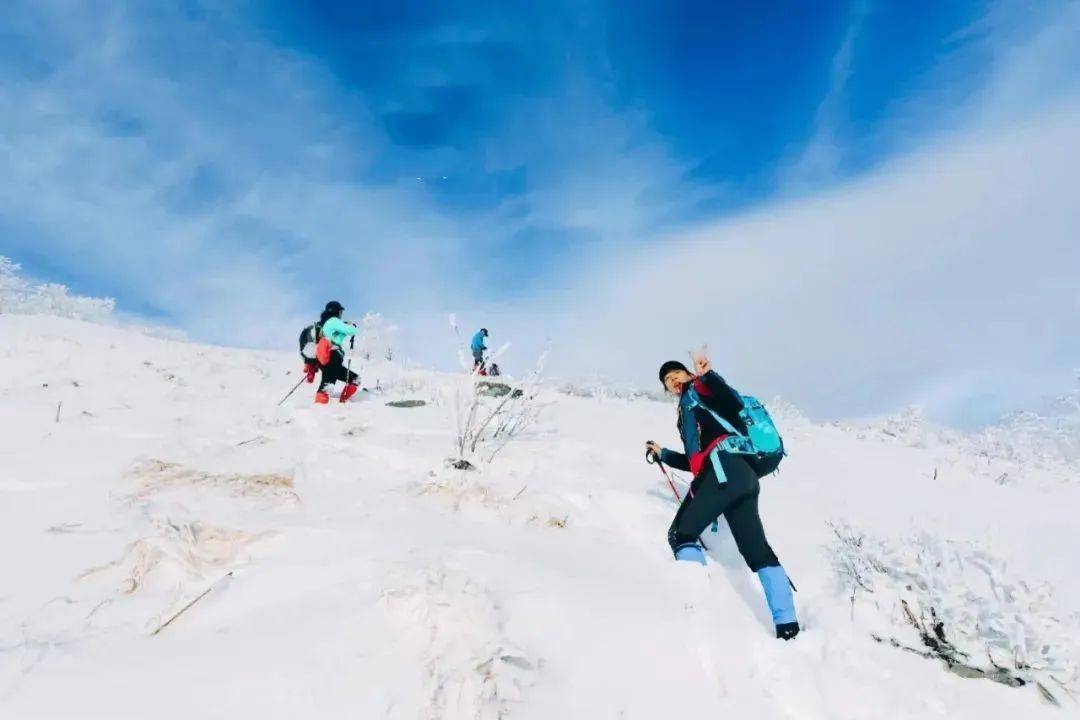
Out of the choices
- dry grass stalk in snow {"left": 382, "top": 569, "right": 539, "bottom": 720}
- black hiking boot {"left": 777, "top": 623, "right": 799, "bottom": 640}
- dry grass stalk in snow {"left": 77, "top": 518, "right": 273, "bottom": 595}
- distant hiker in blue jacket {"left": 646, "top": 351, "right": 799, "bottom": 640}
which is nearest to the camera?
dry grass stalk in snow {"left": 382, "top": 569, "right": 539, "bottom": 720}

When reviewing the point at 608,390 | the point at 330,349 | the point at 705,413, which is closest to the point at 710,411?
the point at 705,413

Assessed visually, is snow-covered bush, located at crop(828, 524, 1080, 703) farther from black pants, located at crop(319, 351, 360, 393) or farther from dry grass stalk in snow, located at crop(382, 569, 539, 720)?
black pants, located at crop(319, 351, 360, 393)

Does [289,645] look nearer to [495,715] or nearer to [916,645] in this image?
[495,715]

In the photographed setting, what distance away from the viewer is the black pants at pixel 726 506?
12.4 ft

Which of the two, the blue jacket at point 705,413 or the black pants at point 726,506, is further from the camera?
the blue jacket at point 705,413

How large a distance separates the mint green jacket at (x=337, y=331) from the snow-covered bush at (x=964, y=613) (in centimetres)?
775

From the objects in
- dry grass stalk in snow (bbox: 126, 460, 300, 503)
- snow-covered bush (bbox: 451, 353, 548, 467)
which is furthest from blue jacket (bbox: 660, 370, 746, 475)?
dry grass stalk in snow (bbox: 126, 460, 300, 503)

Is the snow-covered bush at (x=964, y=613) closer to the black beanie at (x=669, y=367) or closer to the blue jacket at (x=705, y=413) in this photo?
the blue jacket at (x=705, y=413)

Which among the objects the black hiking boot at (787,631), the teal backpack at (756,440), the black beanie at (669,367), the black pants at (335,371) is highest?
the black pants at (335,371)

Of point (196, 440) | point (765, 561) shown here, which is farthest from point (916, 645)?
point (196, 440)

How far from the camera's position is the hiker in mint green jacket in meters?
9.05

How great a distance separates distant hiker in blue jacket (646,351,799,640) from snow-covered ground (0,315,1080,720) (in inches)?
10.6

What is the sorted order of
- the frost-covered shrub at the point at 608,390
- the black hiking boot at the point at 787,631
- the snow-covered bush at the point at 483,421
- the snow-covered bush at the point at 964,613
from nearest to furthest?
the snow-covered bush at the point at 964,613, the black hiking boot at the point at 787,631, the snow-covered bush at the point at 483,421, the frost-covered shrub at the point at 608,390

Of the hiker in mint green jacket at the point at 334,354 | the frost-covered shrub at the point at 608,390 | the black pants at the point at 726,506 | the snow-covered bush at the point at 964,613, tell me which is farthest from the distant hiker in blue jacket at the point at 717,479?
the frost-covered shrub at the point at 608,390
